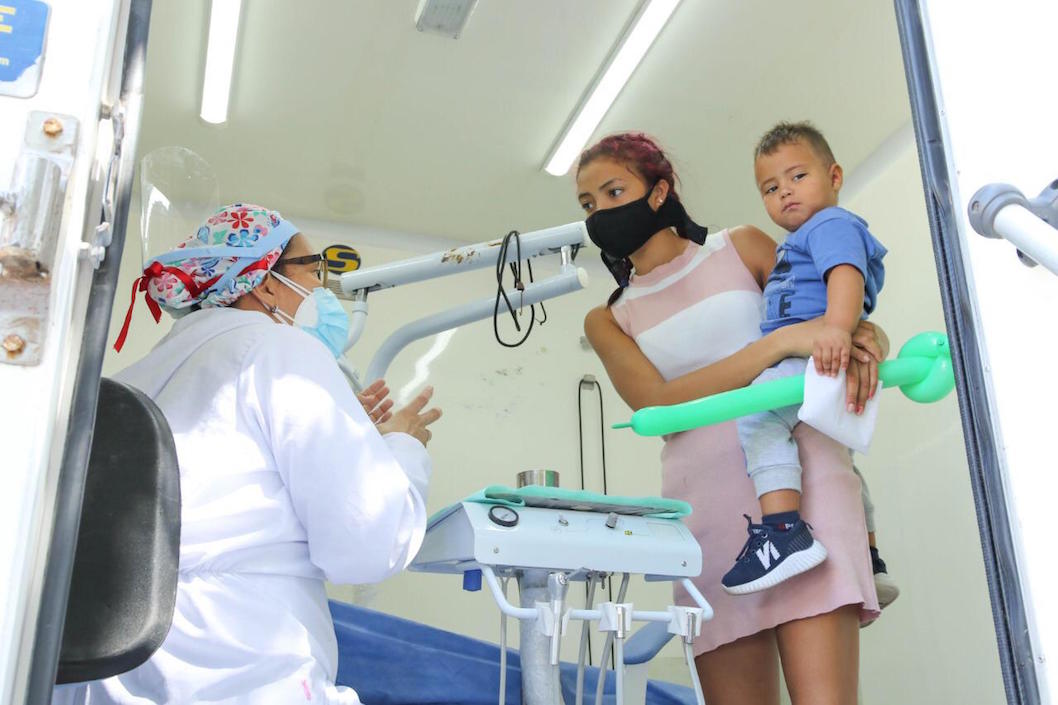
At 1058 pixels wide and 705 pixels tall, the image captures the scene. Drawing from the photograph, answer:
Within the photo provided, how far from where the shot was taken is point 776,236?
443 cm

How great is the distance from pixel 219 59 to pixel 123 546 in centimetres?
256

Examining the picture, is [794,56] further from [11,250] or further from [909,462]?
[11,250]

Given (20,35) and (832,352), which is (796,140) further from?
(20,35)

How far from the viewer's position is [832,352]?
1.79 meters

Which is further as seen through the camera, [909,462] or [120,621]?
[909,462]

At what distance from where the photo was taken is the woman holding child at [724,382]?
178 cm

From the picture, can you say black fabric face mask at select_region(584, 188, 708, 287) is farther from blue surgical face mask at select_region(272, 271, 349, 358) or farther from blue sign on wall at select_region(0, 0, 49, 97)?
blue sign on wall at select_region(0, 0, 49, 97)

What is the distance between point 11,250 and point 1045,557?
0.88 m

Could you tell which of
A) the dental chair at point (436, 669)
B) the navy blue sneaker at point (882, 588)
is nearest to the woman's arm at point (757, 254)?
the navy blue sneaker at point (882, 588)

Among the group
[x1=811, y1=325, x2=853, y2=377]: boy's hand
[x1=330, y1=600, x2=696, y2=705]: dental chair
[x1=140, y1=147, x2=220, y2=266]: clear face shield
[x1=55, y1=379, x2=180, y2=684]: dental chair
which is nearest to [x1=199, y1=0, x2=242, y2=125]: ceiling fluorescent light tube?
[x1=140, y1=147, x2=220, y2=266]: clear face shield

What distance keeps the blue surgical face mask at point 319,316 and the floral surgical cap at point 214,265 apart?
6 centimetres

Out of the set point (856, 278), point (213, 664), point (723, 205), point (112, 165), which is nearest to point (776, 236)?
point (723, 205)

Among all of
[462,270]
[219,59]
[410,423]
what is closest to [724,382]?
[410,423]

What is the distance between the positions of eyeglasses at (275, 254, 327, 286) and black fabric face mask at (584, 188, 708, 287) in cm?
61
